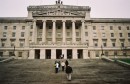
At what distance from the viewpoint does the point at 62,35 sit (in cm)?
7100

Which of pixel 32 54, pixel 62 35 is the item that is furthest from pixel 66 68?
pixel 62 35

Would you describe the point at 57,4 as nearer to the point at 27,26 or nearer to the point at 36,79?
the point at 27,26

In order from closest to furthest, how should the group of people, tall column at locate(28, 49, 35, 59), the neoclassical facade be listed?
the group of people
tall column at locate(28, 49, 35, 59)
the neoclassical facade

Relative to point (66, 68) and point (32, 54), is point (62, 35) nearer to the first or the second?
point (32, 54)

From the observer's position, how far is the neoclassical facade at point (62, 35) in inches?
2488

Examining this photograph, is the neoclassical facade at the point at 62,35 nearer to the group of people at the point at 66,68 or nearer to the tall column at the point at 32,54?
the tall column at the point at 32,54

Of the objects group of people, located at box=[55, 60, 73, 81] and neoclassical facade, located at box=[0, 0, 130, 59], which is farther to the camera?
neoclassical facade, located at box=[0, 0, 130, 59]

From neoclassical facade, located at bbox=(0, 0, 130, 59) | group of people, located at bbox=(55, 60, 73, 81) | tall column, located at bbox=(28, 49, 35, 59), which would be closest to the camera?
group of people, located at bbox=(55, 60, 73, 81)

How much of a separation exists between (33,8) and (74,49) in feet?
91.6

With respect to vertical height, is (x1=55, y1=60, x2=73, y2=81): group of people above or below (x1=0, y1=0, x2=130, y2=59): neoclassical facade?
below

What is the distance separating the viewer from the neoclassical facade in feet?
207

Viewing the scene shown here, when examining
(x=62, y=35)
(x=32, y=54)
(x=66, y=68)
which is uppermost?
(x=62, y=35)

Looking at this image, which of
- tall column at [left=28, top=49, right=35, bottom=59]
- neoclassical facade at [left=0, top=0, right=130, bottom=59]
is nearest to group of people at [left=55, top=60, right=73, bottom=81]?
neoclassical facade at [left=0, top=0, right=130, bottom=59]

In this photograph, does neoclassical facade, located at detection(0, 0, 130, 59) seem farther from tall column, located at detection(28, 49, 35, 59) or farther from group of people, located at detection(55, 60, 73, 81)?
group of people, located at detection(55, 60, 73, 81)
